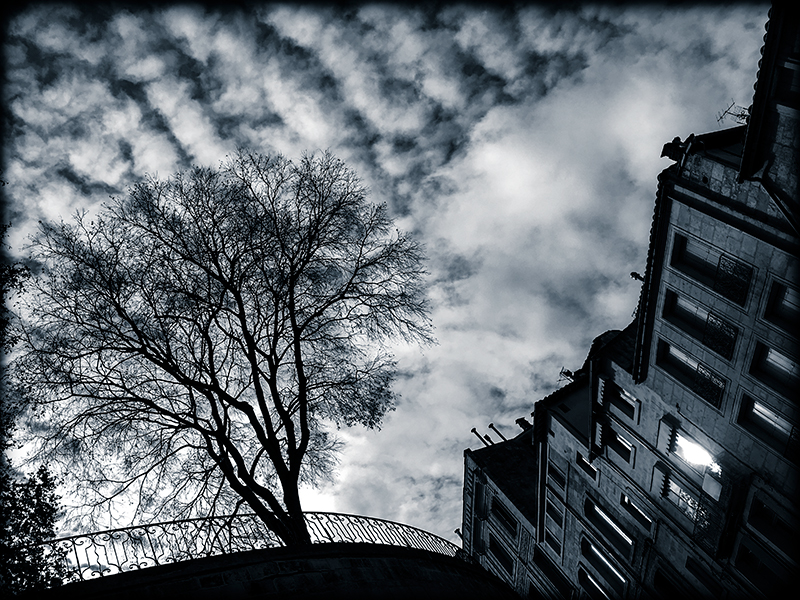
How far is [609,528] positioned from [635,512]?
2507 millimetres

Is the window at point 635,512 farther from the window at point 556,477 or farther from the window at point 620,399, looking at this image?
the window at point 620,399

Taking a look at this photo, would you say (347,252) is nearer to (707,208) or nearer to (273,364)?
(273,364)

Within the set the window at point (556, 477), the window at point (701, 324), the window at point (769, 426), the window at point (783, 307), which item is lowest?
the window at point (769, 426)

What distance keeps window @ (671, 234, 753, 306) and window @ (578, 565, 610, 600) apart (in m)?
17.9

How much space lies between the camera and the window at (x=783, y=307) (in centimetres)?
1409

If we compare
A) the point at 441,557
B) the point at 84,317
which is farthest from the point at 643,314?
the point at 84,317

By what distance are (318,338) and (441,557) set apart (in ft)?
25.9

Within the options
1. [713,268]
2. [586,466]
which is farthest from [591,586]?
[713,268]

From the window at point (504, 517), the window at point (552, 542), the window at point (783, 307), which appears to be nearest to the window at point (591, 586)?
the window at point (552, 542)

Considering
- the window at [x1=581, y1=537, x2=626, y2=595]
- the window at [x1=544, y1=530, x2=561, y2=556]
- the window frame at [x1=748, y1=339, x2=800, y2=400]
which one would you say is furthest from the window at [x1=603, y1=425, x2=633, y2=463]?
the window at [x1=544, y1=530, x2=561, y2=556]

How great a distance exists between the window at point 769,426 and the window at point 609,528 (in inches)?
368

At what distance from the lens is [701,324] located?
17641 millimetres

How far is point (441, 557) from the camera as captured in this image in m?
11.9

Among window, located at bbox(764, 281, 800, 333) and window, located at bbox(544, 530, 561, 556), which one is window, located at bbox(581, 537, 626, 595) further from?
window, located at bbox(764, 281, 800, 333)
